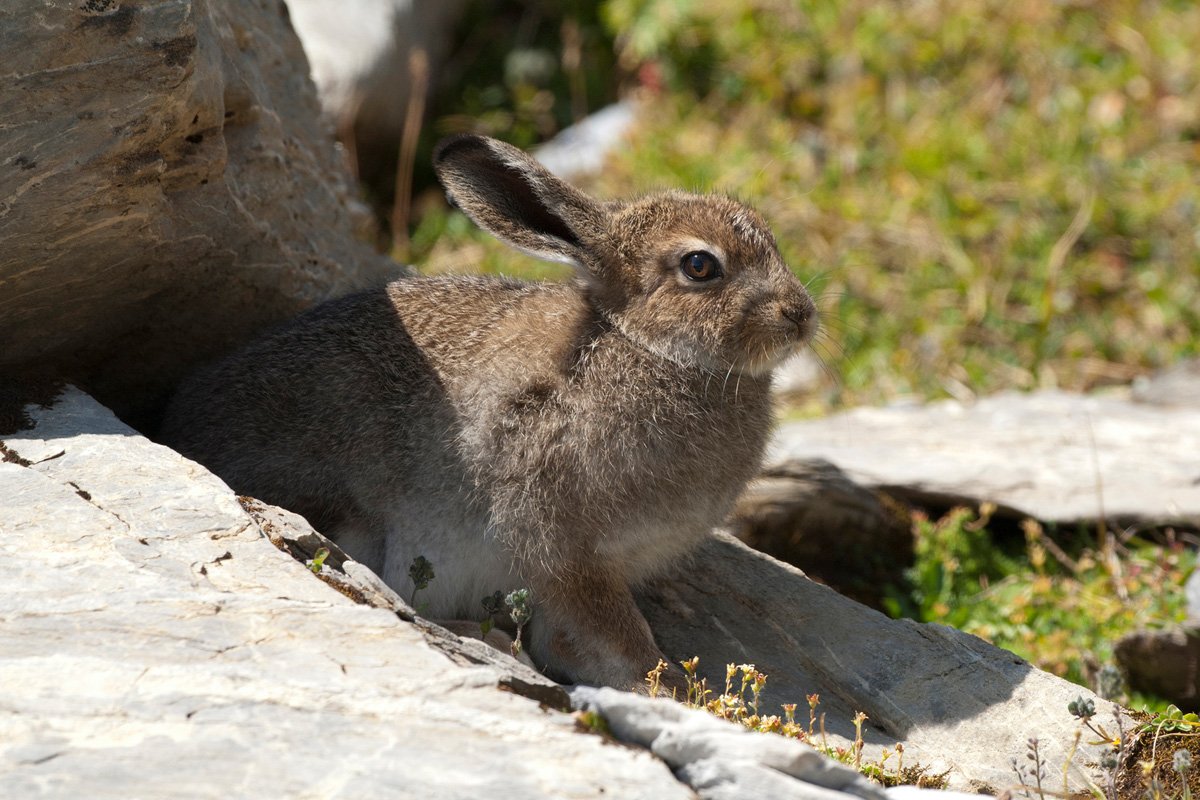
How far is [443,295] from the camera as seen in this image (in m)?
5.08

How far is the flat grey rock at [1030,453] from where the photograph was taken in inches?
255

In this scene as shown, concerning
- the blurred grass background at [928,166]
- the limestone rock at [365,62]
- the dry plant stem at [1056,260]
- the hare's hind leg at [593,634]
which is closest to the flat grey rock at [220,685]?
the hare's hind leg at [593,634]

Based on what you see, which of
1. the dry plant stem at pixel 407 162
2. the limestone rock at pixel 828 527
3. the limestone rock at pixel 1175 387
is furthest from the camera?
the dry plant stem at pixel 407 162

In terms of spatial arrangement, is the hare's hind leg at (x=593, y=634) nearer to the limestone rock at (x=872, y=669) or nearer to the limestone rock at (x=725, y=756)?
the limestone rock at (x=872, y=669)

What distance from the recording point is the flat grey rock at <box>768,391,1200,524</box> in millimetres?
6480

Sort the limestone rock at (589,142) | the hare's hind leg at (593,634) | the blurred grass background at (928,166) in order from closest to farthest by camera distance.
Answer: the hare's hind leg at (593,634), the blurred grass background at (928,166), the limestone rock at (589,142)

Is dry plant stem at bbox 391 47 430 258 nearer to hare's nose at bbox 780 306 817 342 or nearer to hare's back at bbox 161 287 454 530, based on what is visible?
hare's back at bbox 161 287 454 530

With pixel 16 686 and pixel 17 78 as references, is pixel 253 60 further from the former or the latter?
pixel 16 686

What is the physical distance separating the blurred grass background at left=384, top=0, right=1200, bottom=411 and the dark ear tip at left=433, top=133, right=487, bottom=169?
3.75m

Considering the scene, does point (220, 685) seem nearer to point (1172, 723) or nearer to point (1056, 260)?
point (1172, 723)

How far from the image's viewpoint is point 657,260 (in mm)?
4758

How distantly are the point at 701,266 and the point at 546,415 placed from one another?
0.89m

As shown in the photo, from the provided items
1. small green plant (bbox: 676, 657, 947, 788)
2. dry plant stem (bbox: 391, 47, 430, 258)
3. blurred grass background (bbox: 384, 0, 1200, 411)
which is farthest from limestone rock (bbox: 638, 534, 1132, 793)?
dry plant stem (bbox: 391, 47, 430, 258)

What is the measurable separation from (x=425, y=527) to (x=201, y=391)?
1215 mm
